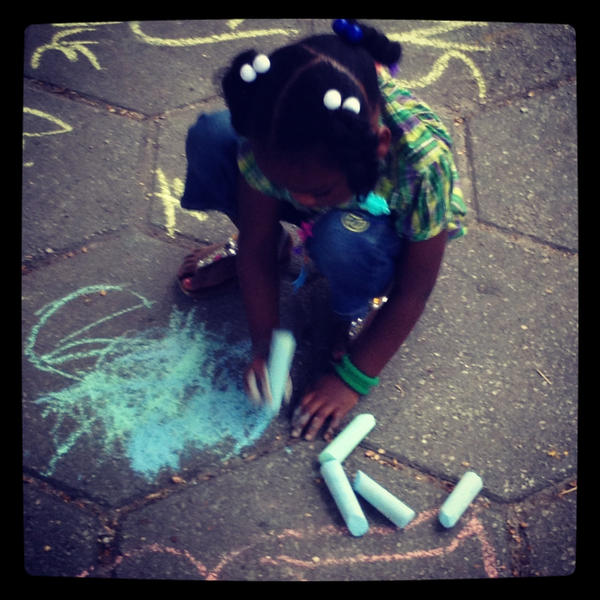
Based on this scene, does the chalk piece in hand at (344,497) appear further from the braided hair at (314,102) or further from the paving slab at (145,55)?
the paving slab at (145,55)

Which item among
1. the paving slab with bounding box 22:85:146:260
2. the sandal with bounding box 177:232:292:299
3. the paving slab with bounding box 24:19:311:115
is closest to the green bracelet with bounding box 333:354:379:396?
the sandal with bounding box 177:232:292:299

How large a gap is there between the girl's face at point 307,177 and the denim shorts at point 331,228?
0.16 meters

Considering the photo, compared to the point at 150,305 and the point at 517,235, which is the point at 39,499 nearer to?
the point at 150,305

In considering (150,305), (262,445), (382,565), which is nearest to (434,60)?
(150,305)

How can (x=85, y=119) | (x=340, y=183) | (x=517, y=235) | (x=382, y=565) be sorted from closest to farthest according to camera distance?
(x=340, y=183), (x=382, y=565), (x=517, y=235), (x=85, y=119)

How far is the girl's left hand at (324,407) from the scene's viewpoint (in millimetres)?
1395

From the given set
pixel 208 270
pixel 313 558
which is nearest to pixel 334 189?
pixel 208 270

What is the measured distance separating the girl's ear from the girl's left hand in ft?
1.78

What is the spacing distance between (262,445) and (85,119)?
1.12 metres

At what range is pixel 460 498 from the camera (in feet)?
4.25

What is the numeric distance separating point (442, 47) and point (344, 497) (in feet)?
5.00

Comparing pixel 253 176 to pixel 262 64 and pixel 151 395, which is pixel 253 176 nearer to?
pixel 262 64

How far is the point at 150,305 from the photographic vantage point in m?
1.59

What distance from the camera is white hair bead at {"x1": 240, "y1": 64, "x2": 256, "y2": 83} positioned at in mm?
1013
